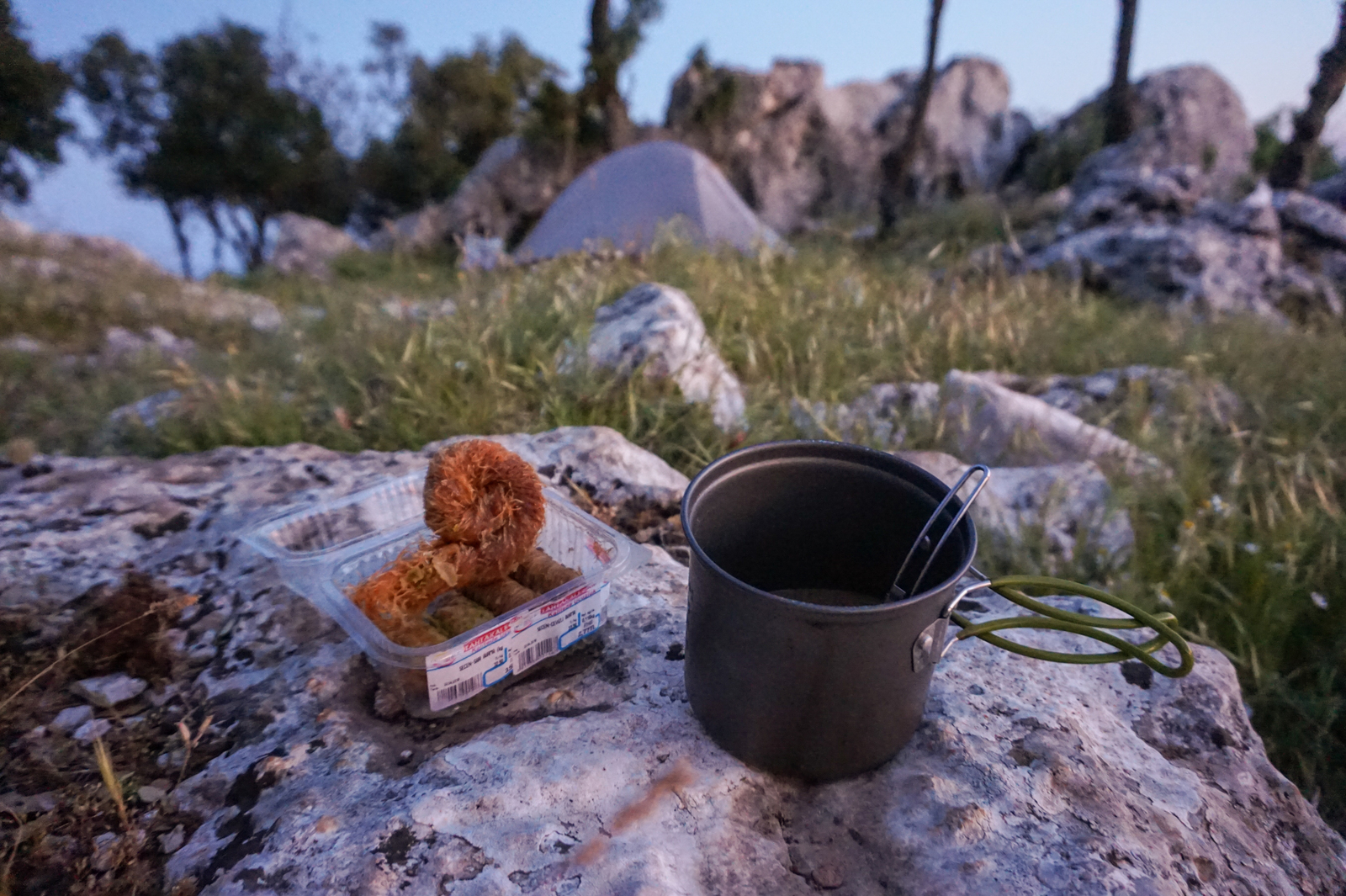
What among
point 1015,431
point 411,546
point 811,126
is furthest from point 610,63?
point 411,546

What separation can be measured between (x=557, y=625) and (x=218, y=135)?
13396mm

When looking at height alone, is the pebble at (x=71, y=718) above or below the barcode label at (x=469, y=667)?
below

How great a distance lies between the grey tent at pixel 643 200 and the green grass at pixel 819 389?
3919mm

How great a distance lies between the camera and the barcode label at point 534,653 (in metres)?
1.58

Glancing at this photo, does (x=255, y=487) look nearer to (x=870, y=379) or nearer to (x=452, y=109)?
(x=870, y=379)

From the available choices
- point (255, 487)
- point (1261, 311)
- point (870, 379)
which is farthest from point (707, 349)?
point (1261, 311)

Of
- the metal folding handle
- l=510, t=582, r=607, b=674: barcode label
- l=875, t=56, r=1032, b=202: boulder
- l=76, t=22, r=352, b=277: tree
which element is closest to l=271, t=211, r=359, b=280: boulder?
l=76, t=22, r=352, b=277: tree

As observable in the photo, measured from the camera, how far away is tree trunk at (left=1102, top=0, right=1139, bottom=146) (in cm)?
1152

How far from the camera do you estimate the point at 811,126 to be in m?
15.5

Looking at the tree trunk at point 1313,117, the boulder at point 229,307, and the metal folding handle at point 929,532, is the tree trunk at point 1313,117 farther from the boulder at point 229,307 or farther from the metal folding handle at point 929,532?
the boulder at point 229,307

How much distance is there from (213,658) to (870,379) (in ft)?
10.5

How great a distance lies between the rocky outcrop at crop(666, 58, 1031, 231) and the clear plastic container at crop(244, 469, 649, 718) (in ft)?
47.3

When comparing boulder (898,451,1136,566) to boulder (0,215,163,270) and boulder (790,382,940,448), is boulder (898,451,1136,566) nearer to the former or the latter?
boulder (790,382,940,448)

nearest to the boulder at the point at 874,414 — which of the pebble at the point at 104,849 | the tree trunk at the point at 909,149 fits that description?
the pebble at the point at 104,849
